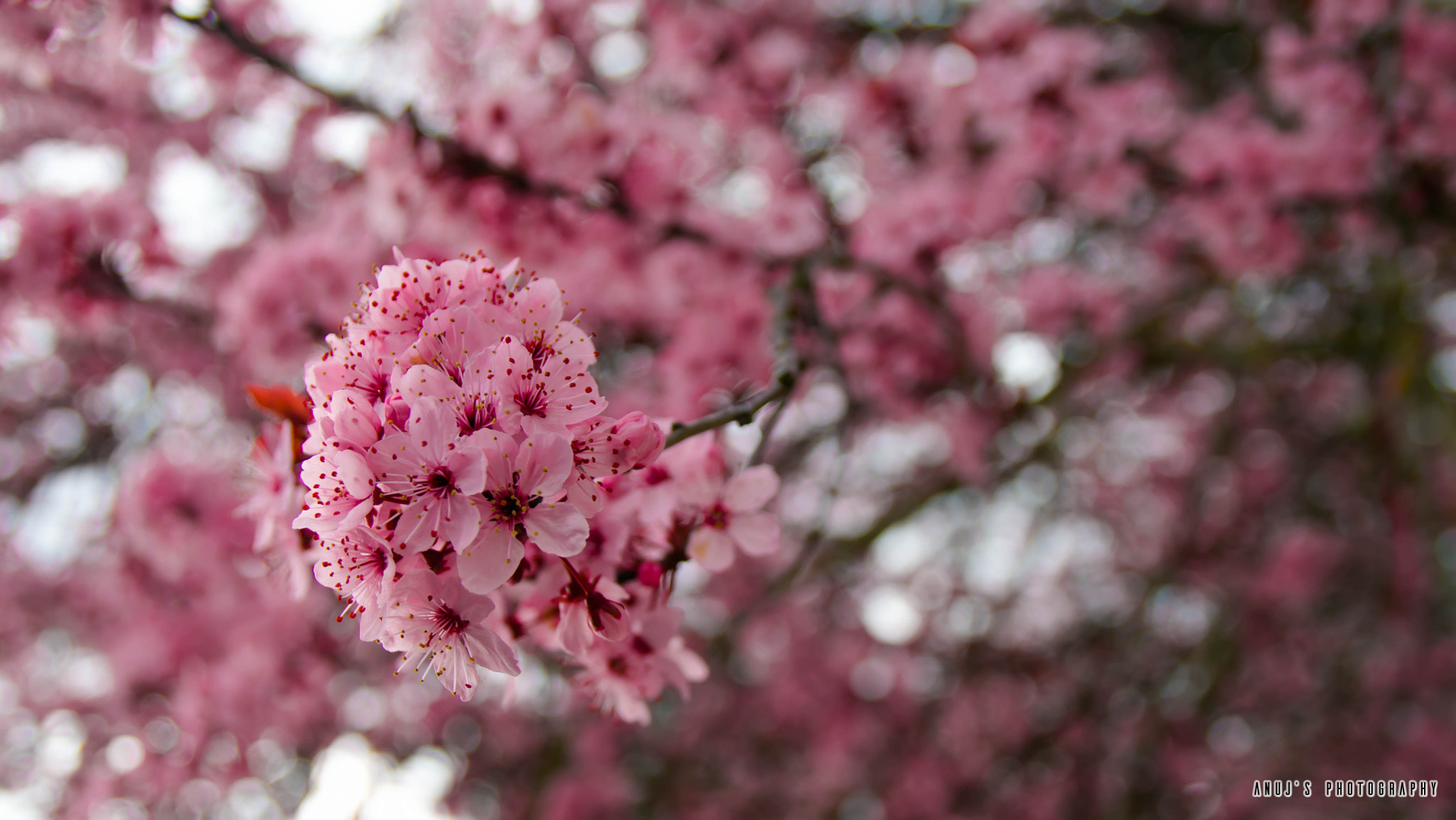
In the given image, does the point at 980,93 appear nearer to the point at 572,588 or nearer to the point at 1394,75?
the point at 1394,75

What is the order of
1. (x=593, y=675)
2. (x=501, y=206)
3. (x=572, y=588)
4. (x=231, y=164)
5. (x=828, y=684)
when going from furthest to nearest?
(x=828, y=684) → (x=231, y=164) → (x=501, y=206) → (x=593, y=675) → (x=572, y=588)

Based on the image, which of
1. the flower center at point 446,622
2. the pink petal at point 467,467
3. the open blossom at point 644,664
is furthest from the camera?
the open blossom at point 644,664

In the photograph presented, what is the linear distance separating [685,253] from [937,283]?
2.79 ft

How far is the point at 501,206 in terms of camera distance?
2158mm

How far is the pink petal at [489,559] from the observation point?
92 centimetres

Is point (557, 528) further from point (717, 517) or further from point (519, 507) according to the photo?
point (717, 517)

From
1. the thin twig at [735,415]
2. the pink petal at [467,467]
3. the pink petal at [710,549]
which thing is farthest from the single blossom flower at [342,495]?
the pink petal at [710,549]

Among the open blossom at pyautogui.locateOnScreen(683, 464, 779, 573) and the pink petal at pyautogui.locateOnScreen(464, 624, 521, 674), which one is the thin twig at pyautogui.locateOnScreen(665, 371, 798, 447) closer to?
the open blossom at pyautogui.locateOnScreen(683, 464, 779, 573)

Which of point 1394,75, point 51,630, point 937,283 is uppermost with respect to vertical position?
point 1394,75

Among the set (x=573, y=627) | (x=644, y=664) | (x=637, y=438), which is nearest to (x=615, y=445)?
(x=637, y=438)

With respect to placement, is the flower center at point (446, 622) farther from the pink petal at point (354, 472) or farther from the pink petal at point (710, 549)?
the pink petal at point (710, 549)

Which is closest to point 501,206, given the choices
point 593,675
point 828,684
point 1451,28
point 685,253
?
point 685,253

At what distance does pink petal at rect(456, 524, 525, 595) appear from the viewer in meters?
0.92

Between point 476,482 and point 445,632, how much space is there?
0.25 meters
